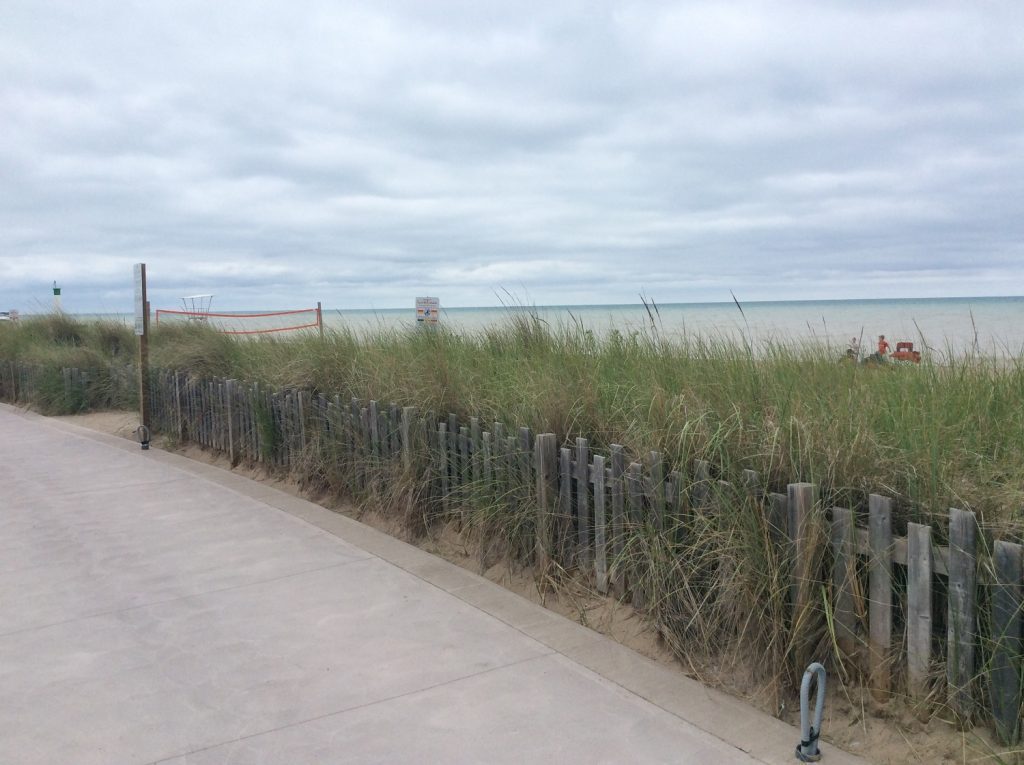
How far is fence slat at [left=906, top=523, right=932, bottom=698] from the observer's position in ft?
11.8

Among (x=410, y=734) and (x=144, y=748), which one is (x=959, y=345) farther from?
(x=144, y=748)

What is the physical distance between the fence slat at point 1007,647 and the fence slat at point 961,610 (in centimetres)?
11

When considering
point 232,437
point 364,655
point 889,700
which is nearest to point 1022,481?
point 889,700

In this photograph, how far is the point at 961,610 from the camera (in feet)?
11.4

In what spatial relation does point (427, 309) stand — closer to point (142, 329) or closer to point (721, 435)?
point (142, 329)

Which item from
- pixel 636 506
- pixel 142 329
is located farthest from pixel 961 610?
pixel 142 329

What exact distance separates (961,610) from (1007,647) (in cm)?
21

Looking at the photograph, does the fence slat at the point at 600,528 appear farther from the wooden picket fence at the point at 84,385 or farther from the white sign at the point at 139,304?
the wooden picket fence at the point at 84,385

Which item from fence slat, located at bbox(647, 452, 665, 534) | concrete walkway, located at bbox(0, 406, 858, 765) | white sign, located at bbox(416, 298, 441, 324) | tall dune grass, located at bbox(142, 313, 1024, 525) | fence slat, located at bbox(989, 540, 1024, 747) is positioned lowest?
concrete walkway, located at bbox(0, 406, 858, 765)

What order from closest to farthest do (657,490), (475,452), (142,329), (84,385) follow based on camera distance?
(657,490) < (475,452) < (142,329) < (84,385)

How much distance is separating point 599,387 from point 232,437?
5.65 metres

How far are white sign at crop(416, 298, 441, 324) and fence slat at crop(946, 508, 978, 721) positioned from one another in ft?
24.8

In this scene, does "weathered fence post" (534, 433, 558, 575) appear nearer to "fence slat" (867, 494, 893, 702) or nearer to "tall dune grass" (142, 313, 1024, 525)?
"tall dune grass" (142, 313, 1024, 525)

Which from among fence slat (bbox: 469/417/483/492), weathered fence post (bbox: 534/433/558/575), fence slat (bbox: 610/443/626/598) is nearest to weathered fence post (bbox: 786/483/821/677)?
Answer: fence slat (bbox: 610/443/626/598)
